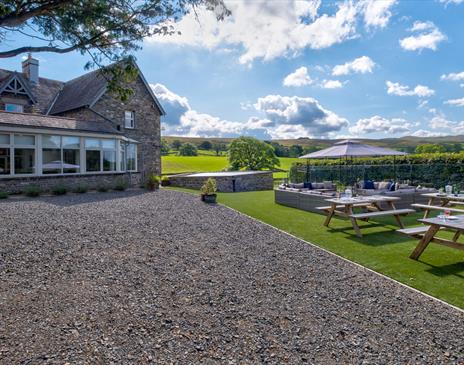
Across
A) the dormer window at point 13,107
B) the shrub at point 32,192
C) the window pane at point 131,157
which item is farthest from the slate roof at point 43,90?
the shrub at point 32,192

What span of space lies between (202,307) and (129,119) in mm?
21218

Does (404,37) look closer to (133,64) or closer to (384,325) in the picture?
(133,64)

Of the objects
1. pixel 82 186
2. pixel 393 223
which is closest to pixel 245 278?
pixel 393 223

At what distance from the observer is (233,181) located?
21.2 metres

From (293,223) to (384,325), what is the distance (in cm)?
589

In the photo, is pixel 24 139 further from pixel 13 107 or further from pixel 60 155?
pixel 13 107

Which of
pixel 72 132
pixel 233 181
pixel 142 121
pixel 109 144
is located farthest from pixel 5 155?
pixel 233 181

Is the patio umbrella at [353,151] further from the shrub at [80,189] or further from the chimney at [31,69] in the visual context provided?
the chimney at [31,69]

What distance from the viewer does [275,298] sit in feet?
13.9

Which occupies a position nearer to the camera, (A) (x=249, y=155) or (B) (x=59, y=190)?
(B) (x=59, y=190)

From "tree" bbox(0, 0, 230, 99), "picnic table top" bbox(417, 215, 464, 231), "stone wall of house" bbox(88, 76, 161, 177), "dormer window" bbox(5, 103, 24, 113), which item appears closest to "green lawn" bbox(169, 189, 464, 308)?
"picnic table top" bbox(417, 215, 464, 231)

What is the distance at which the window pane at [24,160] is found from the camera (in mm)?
14484

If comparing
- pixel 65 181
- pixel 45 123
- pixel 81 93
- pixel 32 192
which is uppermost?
pixel 81 93

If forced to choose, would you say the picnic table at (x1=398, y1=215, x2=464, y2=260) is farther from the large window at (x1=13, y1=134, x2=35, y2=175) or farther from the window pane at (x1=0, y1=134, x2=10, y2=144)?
the window pane at (x1=0, y1=134, x2=10, y2=144)
